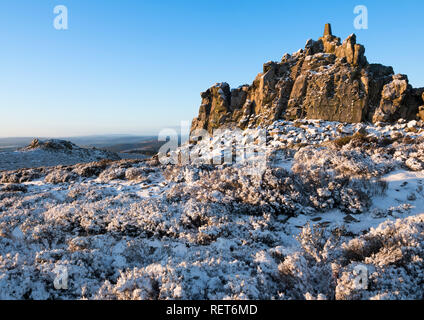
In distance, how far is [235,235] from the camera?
6.66m

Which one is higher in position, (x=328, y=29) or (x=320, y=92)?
(x=328, y=29)

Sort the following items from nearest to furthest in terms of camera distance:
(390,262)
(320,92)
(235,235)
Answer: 1. (390,262)
2. (235,235)
3. (320,92)

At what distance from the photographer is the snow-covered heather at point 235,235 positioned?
168 inches

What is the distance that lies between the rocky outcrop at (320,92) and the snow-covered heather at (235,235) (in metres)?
17.3

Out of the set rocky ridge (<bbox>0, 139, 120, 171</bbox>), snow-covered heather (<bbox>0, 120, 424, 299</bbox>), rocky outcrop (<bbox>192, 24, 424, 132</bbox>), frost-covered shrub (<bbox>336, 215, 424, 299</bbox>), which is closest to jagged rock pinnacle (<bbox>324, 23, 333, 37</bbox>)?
rocky outcrop (<bbox>192, 24, 424, 132</bbox>)

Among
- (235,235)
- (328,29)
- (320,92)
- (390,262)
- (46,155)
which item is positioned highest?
(328,29)

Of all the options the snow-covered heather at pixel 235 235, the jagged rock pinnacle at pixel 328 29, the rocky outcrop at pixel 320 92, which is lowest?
the snow-covered heather at pixel 235 235

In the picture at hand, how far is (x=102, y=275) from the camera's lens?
5074 millimetres

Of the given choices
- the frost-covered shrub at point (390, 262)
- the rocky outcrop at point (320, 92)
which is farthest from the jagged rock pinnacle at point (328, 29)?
the frost-covered shrub at point (390, 262)

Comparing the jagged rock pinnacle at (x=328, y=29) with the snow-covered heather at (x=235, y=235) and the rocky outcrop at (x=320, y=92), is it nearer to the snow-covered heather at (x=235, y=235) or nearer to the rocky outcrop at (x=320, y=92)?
the rocky outcrop at (x=320, y=92)

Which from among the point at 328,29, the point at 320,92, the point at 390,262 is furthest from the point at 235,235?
the point at 328,29

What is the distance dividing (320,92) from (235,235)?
96.0 feet

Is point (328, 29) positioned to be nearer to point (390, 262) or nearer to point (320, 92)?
point (320, 92)
